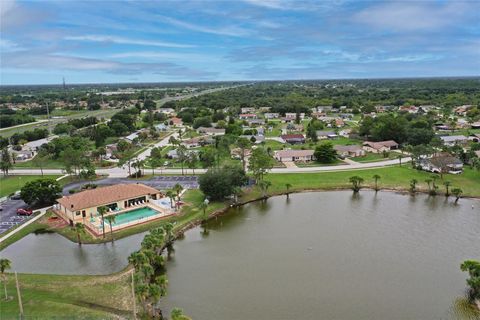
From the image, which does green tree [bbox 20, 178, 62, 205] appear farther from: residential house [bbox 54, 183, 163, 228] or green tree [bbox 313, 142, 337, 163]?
green tree [bbox 313, 142, 337, 163]

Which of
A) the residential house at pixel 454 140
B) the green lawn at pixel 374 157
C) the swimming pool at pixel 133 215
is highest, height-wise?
the residential house at pixel 454 140

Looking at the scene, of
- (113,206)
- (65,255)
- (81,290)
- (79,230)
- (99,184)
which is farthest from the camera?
(99,184)

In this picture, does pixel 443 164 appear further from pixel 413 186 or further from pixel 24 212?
pixel 24 212

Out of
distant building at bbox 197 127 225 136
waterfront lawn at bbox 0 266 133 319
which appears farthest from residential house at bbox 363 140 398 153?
waterfront lawn at bbox 0 266 133 319

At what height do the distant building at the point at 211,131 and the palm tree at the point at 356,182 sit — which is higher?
the distant building at the point at 211,131

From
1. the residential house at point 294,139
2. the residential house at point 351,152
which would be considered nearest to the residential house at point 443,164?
the residential house at point 351,152

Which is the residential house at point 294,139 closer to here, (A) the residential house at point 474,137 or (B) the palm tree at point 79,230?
(A) the residential house at point 474,137

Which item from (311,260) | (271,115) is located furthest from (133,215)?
(271,115)
